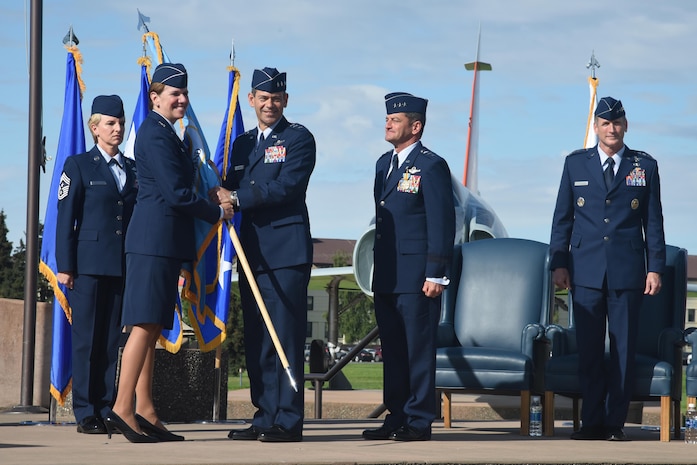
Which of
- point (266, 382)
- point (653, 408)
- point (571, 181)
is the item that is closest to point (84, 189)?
point (266, 382)

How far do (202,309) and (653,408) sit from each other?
186 inches

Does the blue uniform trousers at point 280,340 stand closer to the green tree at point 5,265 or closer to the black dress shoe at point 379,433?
the black dress shoe at point 379,433

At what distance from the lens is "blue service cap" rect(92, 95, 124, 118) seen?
629 centimetres

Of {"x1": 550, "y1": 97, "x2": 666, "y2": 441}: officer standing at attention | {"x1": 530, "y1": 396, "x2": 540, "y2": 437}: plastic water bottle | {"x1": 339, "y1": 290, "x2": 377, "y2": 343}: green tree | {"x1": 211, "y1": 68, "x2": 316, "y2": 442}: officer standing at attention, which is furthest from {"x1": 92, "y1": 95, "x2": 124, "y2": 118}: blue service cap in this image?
{"x1": 339, "y1": 290, "x2": 377, "y2": 343}: green tree

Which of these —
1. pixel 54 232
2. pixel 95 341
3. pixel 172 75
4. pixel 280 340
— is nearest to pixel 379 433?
pixel 280 340

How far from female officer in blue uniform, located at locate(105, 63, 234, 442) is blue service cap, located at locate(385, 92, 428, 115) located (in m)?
1.12

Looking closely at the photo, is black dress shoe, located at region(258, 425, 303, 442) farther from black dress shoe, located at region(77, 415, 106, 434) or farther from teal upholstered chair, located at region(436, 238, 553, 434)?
teal upholstered chair, located at region(436, 238, 553, 434)

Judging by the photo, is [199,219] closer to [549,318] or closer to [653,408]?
[549,318]

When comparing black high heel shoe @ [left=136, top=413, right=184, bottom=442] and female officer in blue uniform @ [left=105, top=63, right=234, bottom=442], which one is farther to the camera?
black high heel shoe @ [left=136, top=413, right=184, bottom=442]

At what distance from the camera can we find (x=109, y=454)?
15.4 ft

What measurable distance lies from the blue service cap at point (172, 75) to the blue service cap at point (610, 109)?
2.34 m

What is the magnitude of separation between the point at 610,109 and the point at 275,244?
2062 mm

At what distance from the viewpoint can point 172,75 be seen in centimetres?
545

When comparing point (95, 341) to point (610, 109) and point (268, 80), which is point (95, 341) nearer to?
point (268, 80)
